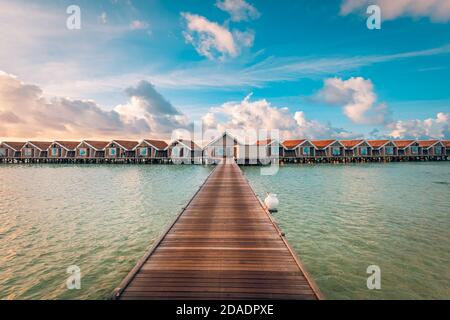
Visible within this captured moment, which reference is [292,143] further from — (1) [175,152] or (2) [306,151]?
(1) [175,152]

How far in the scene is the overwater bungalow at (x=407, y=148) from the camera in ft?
210

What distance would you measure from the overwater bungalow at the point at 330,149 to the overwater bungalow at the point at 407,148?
17.7m

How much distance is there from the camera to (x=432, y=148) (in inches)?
2601

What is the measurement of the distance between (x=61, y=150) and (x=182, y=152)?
3258 cm

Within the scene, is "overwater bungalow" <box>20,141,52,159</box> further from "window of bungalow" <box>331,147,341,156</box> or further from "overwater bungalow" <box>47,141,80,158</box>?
"window of bungalow" <box>331,147,341,156</box>

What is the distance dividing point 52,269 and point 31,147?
72145mm

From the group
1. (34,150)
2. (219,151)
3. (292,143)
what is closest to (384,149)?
(292,143)

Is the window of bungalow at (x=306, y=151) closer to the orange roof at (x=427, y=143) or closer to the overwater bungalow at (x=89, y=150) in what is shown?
the orange roof at (x=427, y=143)

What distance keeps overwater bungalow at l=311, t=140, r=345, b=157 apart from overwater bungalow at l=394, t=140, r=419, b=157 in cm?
1765

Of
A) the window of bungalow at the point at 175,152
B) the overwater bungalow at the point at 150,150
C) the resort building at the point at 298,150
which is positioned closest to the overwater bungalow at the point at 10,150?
the overwater bungalow at the point at 150,150

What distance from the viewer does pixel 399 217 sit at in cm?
1305

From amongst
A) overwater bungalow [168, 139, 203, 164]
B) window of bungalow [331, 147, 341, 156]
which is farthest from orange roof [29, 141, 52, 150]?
window of bungalow [331, 147, 341, 156]

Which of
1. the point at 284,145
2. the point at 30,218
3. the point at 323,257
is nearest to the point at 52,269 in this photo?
the point at 30,218

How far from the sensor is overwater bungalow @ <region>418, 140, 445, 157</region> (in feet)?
216
